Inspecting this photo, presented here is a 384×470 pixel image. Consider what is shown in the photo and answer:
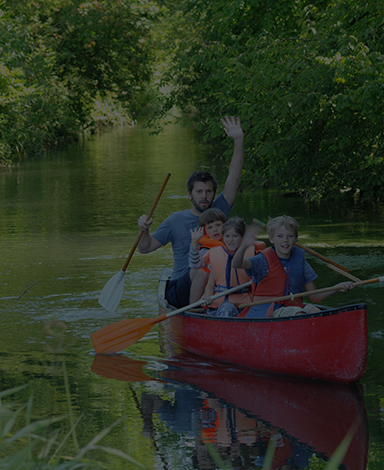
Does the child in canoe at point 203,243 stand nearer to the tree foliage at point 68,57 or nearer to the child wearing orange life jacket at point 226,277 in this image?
the child wearing orange life jacket at point 226,277

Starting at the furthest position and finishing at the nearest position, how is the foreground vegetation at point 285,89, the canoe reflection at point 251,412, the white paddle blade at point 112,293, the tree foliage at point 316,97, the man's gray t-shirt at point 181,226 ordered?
the foreground vegetation at point 285,89 → the tree foliage at point 316,97 → the white paddle blade at point 112,293 → the man's gray t-shirt at point 181,226 → the canoe reflection at point 251,412

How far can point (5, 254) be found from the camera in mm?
9555

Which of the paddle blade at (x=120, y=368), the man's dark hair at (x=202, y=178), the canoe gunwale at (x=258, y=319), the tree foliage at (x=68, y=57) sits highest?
→ the tree foliage at (x=68, y=57)

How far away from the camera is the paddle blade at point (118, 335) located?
5.69m

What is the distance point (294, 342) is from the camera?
4.88 meters

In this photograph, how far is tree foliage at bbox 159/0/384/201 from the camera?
27.0 feet

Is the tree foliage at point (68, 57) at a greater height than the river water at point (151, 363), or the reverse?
the tree foliage at point (68, 57)

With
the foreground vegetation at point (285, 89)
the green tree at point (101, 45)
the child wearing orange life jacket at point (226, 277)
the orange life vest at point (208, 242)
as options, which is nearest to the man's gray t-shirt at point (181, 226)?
the orange life vest at point (208, 242)

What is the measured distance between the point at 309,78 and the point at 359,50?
74 centimetres

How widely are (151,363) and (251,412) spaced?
4.24 ft

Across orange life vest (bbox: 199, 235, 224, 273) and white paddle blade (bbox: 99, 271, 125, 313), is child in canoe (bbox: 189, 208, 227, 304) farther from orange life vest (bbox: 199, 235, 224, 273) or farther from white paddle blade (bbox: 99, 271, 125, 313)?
white paddle blade (bbox: 99, 271, 125, 313)

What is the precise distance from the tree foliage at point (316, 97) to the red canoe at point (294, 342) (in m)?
3.65

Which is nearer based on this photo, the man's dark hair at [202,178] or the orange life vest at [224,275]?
the orange life vest at [224,275]

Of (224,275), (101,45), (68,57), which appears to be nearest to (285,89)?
(224,275)
